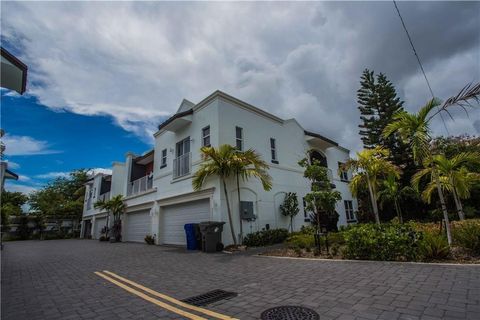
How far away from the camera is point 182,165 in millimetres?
14641

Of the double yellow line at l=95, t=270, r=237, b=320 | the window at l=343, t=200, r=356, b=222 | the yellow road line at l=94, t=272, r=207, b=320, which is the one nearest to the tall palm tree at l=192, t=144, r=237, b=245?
the double yellow line at l=95, t=270, r=237, b=320

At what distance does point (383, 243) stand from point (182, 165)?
35.7 feet

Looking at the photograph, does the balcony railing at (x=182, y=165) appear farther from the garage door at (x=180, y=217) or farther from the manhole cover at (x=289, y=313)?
the manhole cover at (x=289, y=313)

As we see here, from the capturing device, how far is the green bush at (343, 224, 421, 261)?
6344mm

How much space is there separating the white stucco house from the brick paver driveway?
5.58m

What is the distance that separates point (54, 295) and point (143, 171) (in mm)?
18873

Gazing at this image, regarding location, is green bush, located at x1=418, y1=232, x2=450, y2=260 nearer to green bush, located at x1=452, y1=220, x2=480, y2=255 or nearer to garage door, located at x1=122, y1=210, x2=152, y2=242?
green bush, located at x1=452, y1=220, x2=480, y2=255

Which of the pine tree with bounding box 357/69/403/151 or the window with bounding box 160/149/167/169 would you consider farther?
the pine tree with bounding box 357/69/403/151

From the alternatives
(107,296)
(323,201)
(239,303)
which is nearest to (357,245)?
(323,201)

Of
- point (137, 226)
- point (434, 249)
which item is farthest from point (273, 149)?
point (137, 226)

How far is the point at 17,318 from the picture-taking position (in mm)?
3826

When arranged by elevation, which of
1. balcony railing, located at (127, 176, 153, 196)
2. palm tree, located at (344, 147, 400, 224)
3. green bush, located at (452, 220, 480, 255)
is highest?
balcony railing, located at (127, 176, 153, 196)

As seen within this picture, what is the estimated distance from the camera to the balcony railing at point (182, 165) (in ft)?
46.2

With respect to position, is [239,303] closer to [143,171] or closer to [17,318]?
[17,318]
